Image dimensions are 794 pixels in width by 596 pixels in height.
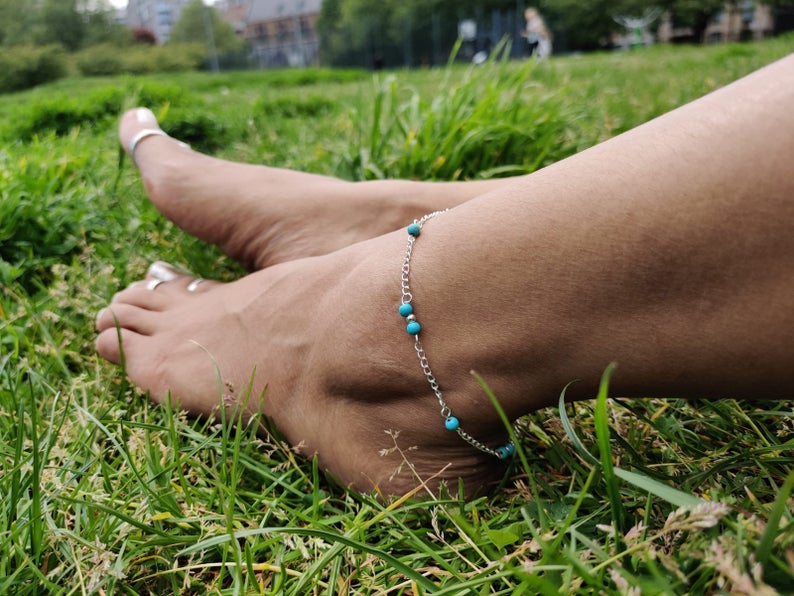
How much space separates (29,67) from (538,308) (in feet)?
63.9

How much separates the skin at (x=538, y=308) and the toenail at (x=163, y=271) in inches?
11.9

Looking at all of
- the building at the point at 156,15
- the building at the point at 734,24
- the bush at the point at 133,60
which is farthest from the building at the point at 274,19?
the building at the point at 734,24

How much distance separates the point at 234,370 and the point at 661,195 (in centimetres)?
76

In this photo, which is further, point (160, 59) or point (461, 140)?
point (160, 59)

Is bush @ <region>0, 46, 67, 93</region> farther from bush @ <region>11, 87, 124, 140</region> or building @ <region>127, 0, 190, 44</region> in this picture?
building @ <region>127, 0, 190, 44</region>

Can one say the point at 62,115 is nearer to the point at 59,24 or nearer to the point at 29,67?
the point at 29,67

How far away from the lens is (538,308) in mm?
744

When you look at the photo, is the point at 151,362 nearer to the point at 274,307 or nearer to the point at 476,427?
the point at 274,307

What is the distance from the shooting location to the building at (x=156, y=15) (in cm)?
4662

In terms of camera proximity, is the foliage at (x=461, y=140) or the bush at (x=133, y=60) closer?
the foliage at (x=461, y=140)

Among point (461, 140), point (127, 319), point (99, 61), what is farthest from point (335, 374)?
point (99, 61)

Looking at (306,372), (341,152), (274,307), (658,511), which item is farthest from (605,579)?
(341,152)

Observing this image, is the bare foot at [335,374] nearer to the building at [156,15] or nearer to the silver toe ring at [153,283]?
the silver toe ring at [153,283]

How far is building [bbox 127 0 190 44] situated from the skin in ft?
159
